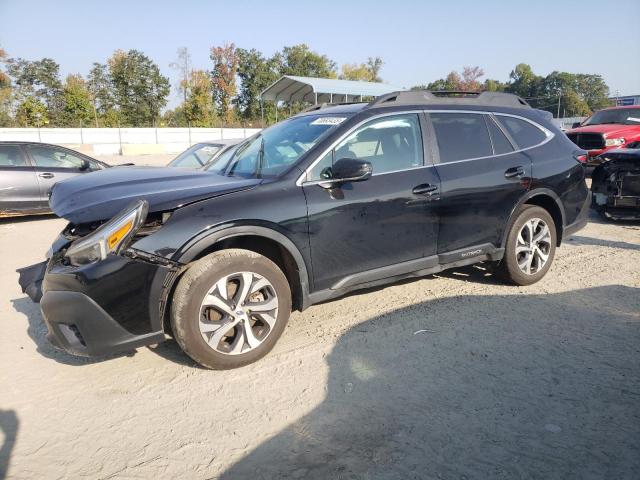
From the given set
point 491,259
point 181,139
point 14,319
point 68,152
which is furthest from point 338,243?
point 181,139

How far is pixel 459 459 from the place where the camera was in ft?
7.30

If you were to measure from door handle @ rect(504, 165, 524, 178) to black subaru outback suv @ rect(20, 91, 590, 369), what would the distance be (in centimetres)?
2

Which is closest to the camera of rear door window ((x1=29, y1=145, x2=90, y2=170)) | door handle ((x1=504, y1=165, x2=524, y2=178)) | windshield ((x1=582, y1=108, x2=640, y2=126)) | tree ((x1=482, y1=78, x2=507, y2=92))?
door handle ((x1=504, y1=165, x2=524, y2=178))

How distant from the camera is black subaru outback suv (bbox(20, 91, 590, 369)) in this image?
279 centimetres

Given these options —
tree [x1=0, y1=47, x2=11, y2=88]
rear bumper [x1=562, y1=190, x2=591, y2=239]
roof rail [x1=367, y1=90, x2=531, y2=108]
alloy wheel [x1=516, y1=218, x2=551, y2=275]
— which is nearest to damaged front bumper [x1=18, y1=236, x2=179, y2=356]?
roof rail [x1=367, y1=90, x2=531, y2=108]

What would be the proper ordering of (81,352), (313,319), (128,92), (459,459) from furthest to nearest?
1. (128,92)
2. (313,319)
3. (81,352)
4. (459,459)

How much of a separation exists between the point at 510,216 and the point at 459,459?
2.74m

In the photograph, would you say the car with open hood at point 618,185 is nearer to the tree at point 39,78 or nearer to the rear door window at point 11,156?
the rear door window at point 11,156

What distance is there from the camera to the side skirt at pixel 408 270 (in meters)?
3.50

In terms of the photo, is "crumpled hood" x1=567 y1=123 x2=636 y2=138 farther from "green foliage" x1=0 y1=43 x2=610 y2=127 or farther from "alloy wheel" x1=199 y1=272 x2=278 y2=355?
"green foliage" x1=0 y1=43 x2=610 y2=127

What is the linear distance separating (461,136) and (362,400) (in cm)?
264

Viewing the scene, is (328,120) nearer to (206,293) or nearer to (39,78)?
(206,293)

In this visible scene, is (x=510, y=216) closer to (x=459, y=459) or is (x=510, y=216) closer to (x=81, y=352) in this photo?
(x=459, y=459)

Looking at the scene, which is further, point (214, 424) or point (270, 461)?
point (214, 424)
